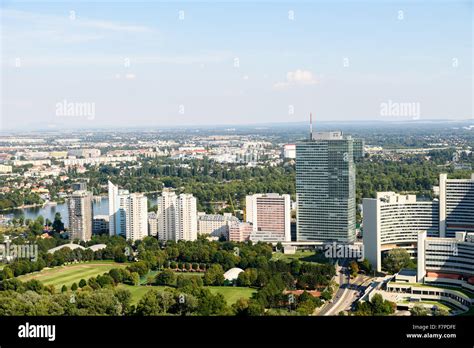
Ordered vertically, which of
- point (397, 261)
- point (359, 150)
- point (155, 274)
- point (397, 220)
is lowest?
point (155, 274)

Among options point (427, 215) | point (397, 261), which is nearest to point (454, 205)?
A: point (427, 215)

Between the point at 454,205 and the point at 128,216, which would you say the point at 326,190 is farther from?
the point at 128,216

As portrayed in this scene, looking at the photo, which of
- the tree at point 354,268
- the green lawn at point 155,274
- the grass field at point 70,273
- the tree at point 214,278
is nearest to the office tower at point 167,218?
the grass field at point 70,273

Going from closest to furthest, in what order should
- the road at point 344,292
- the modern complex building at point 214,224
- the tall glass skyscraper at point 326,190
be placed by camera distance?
the road at point 344,292 → the tall glass skyscraper at point 326,190 → the modern complex building at point 214,224

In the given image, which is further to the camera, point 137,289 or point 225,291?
point 137,289

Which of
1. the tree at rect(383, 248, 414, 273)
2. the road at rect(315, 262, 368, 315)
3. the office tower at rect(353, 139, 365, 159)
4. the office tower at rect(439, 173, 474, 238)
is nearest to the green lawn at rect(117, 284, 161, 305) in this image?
the road at rect(315, 262, 368, 315)

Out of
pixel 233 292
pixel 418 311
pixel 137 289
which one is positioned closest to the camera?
pixel 418 311

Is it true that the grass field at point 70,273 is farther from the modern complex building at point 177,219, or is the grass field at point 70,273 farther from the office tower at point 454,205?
the office tower at point 454,205

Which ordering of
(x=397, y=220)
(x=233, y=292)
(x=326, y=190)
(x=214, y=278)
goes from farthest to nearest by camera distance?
(x=326, y=190)
(x=397, y=220)
(x=214, y=278)
(x=233, y=292)
